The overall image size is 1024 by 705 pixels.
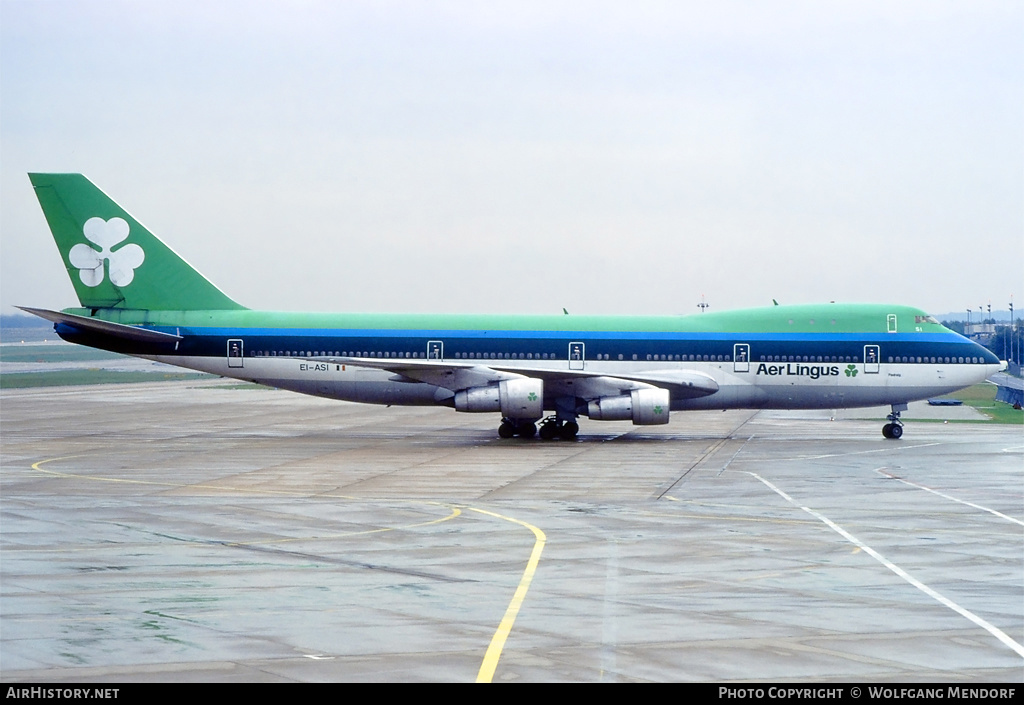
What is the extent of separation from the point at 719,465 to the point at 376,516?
12857mm

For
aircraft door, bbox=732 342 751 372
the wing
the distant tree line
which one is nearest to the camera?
the wing

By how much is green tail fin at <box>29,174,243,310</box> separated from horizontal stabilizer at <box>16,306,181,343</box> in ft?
4.33

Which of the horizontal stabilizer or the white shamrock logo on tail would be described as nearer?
the horizontal stabilizer

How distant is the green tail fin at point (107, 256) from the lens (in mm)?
39219

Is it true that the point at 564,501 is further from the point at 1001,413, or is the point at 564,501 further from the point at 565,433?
the point at 1001,413

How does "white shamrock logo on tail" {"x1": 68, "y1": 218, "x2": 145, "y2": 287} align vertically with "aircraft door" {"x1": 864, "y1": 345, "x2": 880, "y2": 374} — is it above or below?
above

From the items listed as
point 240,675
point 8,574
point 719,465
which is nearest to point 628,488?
point 719,465

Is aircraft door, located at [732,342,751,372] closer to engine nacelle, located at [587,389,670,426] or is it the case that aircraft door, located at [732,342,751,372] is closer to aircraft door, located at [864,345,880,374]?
engine nacelle, located at [587,389,670,426]

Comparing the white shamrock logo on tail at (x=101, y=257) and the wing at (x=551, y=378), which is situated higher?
the white shamrock logo on tail at (x=101, y=257)

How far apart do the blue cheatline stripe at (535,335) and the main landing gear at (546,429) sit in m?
3.02

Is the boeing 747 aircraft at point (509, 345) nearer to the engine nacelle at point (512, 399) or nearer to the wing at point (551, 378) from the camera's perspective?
the wing at point (551, 378)

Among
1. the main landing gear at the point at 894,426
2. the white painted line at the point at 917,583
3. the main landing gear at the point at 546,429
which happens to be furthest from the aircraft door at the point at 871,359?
the white painted line at the point at 917,583

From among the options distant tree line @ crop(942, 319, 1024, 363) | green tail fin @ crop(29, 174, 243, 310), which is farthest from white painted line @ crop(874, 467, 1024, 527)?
distant tree line @ crop(942, 319, 1024, 363)

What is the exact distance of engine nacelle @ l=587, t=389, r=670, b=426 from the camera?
119 feet
